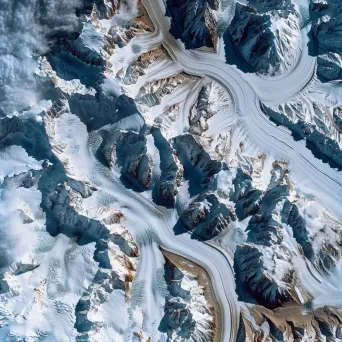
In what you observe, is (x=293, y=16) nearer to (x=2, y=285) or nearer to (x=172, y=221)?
(x=172, y=221)

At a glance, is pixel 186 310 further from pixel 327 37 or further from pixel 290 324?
pixel 327 37

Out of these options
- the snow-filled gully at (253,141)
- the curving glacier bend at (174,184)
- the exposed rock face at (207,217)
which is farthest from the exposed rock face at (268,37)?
the exposed rock face at (207,217)

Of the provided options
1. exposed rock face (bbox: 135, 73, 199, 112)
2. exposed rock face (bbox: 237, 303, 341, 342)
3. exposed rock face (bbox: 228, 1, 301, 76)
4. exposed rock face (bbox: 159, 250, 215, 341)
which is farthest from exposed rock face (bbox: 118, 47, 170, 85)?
exposed rock face (bbox: 237, 303, 341, 342)

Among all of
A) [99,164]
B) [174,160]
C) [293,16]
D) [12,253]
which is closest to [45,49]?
[99,164]

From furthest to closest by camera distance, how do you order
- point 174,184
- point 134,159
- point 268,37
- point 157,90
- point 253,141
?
point 268,37 → point 157,90 → point 253,141 → point 134,159 → point 174,184

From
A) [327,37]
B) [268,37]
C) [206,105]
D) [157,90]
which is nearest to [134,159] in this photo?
[157,90]

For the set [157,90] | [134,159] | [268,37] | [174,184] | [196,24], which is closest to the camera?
[174,184]

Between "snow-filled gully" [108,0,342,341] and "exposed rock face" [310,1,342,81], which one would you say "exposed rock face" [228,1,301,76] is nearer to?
"snow-filled gully" [108,0,342,341]

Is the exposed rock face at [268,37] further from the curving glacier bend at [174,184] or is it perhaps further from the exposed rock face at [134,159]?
the exposed rock face at [134,159]
